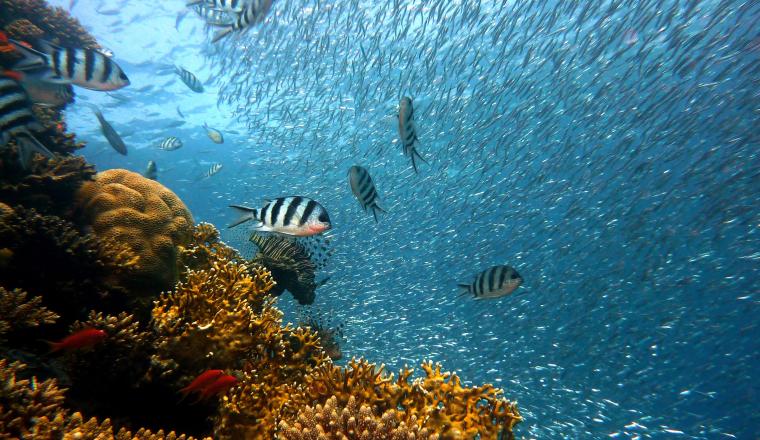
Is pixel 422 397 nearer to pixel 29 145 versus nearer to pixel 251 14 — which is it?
pixel 29 145

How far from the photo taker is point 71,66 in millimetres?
4238

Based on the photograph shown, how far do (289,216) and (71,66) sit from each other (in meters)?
3.33

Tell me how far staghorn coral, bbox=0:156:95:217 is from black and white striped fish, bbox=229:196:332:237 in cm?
307

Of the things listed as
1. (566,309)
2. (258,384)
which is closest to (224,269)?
(258,384)

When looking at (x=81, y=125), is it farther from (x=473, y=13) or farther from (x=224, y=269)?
(x=224, y=269)

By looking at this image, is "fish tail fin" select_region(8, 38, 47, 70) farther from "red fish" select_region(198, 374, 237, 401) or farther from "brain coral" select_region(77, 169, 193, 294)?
"red fish" select_region(198, 374, 237, 401)

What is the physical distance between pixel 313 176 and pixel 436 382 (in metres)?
18.3

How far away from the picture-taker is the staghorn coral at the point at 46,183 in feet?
14.7

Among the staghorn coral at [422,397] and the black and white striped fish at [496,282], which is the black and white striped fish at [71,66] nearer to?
the staghorn coral at [422,397]

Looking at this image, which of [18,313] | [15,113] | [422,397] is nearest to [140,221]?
[15,113]

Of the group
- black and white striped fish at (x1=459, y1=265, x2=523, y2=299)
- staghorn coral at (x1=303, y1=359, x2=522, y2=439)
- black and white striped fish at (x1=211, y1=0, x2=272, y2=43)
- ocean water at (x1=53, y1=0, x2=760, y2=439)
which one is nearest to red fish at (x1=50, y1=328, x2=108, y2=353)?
staghorn coral at (x1=303, y1=359, x2=522, y2=439)

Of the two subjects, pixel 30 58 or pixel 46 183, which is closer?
pixel 30 58

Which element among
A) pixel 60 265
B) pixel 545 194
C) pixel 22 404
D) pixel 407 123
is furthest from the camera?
pixel 545 194

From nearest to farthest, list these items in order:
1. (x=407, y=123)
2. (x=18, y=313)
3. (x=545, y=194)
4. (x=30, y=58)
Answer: (x=18, y=313) → (x=30, y=58) → (x=407, y=123) → (x=545, y=194)
